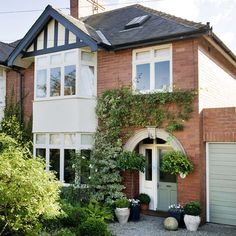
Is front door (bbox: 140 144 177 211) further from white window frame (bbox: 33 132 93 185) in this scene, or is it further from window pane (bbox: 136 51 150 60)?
window pane (bbox: 136 51 150 60)

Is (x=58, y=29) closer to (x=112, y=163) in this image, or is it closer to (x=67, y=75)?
(x=67, y=75)

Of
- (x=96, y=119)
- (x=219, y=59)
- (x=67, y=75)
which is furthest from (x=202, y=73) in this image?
(x=67, y=75)

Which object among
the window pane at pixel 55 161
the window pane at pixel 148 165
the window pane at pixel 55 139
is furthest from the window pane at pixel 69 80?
the window pane at pixel 148 165

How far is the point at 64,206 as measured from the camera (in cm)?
1020

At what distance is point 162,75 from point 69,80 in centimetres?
383

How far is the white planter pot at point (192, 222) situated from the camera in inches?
408

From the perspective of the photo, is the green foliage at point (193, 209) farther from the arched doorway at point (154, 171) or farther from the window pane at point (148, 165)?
the window pane at point (148, 165)

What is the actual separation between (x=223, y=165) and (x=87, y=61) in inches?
261

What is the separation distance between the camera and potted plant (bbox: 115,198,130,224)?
11.3m

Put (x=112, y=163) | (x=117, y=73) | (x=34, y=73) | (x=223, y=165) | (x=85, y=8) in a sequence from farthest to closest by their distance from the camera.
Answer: (x=85, y=8)
(x=34, y=73)
(x=117, y=73)
(x=112, y=163)
(x=223, y=165)

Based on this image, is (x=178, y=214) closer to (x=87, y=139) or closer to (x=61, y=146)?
(x=87, y=139)

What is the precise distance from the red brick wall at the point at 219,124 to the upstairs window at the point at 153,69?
5.61 ft

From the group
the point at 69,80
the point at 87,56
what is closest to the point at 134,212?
the point at 69,80

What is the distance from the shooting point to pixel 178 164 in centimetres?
1089
